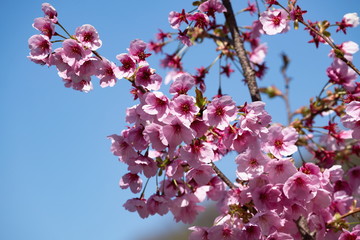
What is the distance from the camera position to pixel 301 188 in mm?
1951

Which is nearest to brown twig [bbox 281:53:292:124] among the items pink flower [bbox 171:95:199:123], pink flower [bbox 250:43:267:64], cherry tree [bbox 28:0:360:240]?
pink flower [bbox 250:43:267:64]

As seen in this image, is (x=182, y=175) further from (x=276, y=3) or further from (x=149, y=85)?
(x=276, y=3)

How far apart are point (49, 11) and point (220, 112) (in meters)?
1.11

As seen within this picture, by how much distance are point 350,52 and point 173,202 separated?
71.3 inches

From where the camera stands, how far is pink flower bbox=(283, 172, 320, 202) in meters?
1.93

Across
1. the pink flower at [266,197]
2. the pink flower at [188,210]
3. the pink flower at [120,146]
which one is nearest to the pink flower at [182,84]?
the pink flower at [120,146]

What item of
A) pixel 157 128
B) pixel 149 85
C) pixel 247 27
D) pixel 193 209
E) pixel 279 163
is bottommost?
pixel 279 163

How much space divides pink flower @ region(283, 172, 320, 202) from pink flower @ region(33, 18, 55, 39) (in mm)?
1524

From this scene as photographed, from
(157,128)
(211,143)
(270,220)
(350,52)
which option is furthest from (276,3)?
(270,220)

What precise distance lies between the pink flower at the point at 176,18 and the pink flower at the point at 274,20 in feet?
1.73

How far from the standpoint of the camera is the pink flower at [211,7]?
2.52 meters

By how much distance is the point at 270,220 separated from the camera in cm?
200

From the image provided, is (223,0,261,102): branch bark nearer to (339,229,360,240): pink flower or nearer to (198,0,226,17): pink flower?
(198,0,226,17): pink flower

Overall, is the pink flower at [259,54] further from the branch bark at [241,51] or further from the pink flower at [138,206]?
the pink flower at [138,206]
